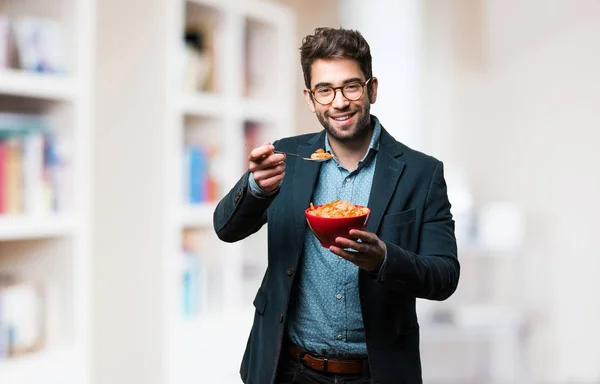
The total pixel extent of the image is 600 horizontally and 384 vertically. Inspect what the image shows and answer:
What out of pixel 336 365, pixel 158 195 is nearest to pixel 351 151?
pixel 336 365

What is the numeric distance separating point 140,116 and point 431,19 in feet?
8.39

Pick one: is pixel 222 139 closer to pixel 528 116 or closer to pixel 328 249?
pixel 328 249

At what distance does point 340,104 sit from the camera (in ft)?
4.15

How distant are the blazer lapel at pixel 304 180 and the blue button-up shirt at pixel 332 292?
3cm

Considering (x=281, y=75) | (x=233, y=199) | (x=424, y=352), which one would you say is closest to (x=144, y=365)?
(x=281, y=75)

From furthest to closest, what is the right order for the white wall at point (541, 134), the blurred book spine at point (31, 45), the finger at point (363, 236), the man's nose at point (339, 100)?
1. the white wall at point (541, 134)
2. the blurred book spine at point (31, 45)
3. the man's nose at point (339, 100)
4. the finger at point (363, 236)

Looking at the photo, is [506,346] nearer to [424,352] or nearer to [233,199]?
[424,352]

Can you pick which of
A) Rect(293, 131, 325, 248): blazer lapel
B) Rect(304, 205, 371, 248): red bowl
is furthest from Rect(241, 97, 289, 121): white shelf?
Rect(304, 205, 371, 248): red bowl

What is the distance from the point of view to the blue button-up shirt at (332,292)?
136 centimetres

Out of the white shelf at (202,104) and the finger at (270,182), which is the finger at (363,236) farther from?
the white shelf at (202,104)

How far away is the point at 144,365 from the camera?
296 centimetres

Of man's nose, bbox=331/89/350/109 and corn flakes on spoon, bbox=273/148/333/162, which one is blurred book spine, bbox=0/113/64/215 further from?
man's nose, bbox=331/89/350/109

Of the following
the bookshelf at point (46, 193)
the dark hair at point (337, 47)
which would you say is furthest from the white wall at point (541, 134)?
the dark hair at point (337, 47)

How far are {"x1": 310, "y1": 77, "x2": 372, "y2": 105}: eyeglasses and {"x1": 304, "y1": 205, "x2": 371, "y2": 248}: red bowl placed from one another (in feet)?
0.66
